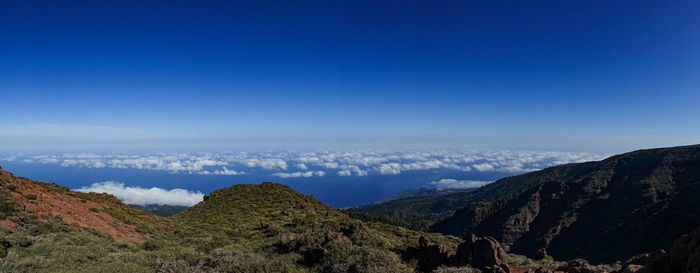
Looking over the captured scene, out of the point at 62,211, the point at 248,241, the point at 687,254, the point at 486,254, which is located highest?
the point at 687,254

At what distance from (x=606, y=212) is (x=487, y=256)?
108 metres

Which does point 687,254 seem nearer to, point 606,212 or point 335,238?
point 335,238

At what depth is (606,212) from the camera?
300 feet

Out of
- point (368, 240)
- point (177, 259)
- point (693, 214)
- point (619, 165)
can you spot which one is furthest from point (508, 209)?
point (177, 259)

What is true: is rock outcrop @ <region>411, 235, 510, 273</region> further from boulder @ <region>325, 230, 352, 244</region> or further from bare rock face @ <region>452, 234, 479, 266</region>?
boulder @ <region>325, 230, 352, 244</region>

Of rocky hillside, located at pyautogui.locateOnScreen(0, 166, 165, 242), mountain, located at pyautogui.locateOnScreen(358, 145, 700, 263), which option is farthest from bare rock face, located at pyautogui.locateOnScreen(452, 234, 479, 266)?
mountain, located at pyautogui.locateOnScreen(358, 145, 700, 263)

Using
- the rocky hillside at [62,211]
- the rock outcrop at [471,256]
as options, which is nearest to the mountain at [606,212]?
the rock outcrop at [471,256]

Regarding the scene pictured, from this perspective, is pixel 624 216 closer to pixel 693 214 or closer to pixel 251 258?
pixel 693 214

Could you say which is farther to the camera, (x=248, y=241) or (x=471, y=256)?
(x=248, y=241)

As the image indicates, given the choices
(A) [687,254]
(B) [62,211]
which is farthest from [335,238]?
(B) [62,211]

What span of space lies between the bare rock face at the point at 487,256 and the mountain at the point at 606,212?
247ft

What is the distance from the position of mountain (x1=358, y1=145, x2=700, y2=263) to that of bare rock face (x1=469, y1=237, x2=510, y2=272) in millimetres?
75167

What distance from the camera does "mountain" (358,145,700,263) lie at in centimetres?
7131

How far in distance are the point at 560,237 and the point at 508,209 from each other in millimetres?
31915
